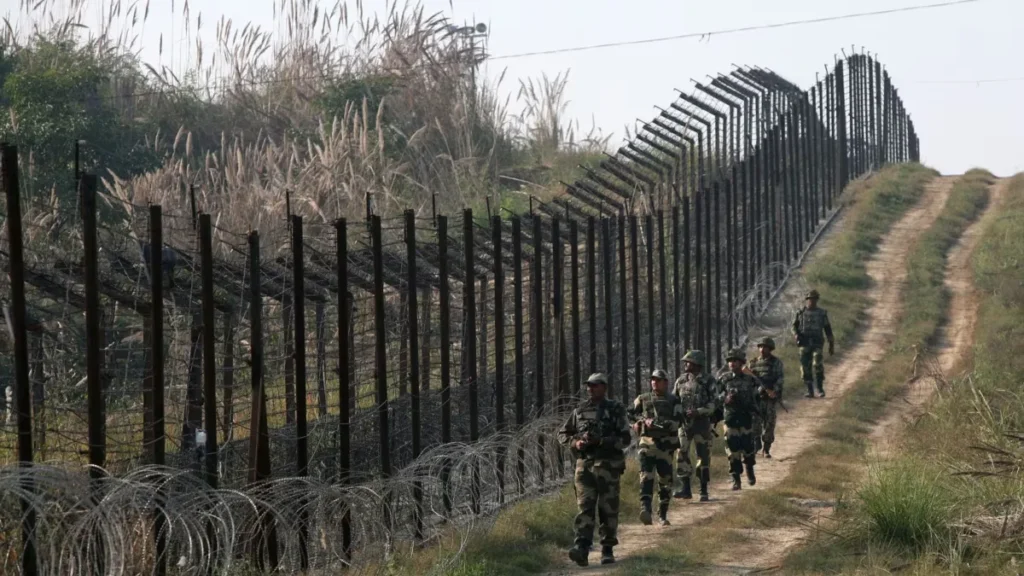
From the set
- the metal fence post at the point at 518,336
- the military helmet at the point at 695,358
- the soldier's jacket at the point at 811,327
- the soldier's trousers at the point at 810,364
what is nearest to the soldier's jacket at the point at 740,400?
the military helmet at the point at 695,358

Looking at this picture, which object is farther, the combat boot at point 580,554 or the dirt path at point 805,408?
the dirt path at point 805,408

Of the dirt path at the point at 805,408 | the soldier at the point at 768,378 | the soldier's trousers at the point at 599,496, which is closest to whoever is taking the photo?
the soldier's trousers at the point at 599,496

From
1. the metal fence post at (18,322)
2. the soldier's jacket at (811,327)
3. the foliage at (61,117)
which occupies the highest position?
the foliage at (61,117)

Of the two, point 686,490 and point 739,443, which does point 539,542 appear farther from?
point 739,443

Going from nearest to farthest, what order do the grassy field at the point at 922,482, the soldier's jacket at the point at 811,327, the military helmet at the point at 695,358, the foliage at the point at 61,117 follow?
the grassy field at the point at 922,482, the military helmet at the point at 695,358, the soldier's jacket at the point at 811,327, the foliage at the point at 61,117

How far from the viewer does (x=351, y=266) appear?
13.1 m

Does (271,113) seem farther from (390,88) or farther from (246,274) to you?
(246,274)

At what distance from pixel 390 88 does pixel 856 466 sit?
66.7 ft

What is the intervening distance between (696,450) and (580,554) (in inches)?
136

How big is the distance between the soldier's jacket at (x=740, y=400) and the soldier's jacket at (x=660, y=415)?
193cm

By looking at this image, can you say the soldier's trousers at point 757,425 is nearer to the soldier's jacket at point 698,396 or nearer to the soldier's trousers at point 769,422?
the soldier's trousers at point 769,422

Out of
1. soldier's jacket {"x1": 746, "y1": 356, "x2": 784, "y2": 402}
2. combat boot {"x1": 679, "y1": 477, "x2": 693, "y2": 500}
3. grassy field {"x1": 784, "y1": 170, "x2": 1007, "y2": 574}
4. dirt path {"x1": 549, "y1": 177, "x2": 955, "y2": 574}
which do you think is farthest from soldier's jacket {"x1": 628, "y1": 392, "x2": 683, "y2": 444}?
soldier's jacket {"x1": 746, "y1": 356, "x2": 784, "y2": 402}

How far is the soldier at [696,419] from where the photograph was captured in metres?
14.4

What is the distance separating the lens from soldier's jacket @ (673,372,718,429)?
1438 centimetres
